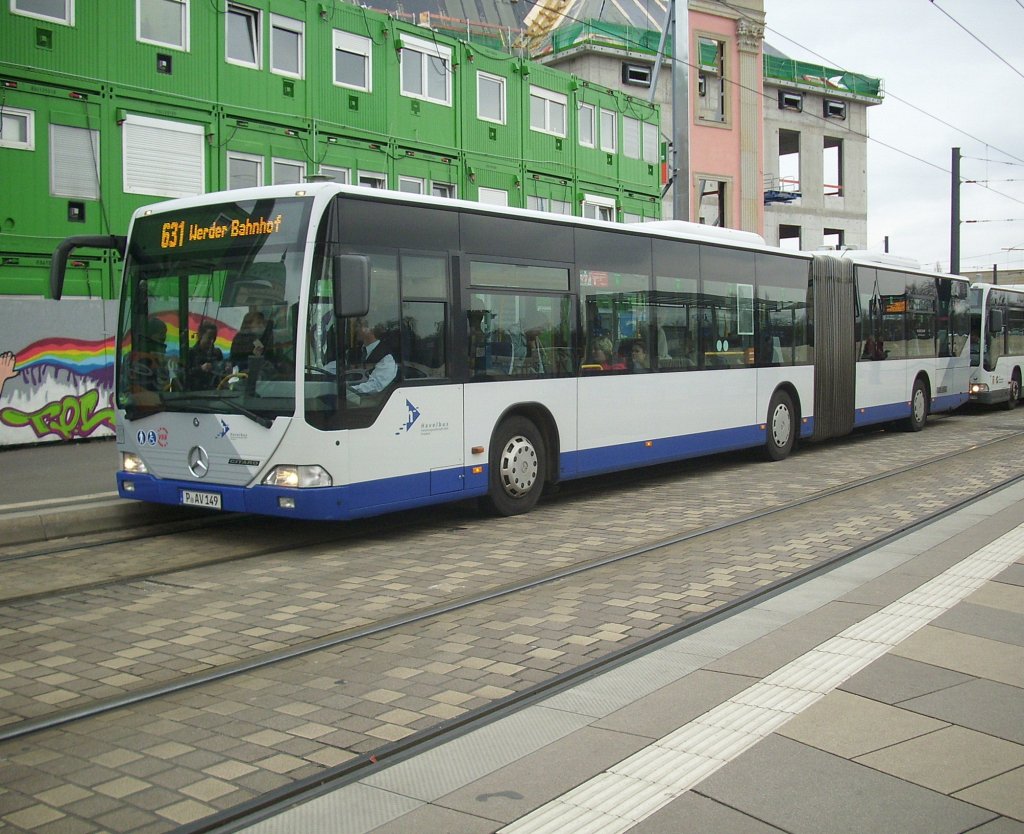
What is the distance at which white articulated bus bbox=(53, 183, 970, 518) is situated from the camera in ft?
28.6

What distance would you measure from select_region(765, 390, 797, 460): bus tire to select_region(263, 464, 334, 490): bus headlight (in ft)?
28.4

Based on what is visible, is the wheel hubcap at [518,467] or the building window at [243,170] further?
the building window at [243,170]

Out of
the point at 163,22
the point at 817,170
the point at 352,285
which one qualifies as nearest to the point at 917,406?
the point at 352,285

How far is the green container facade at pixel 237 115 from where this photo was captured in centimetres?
1916

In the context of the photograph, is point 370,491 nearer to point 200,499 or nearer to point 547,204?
point 200,499

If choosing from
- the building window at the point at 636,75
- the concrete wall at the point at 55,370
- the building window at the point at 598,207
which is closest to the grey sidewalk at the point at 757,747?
the concrete wall at the point at 55,370

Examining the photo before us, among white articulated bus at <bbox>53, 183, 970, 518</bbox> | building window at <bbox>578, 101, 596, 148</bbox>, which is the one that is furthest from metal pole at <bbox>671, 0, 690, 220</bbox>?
building window at <bbox>578, 101, 596, 148</bbox>

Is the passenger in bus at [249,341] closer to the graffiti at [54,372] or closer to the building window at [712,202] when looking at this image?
the graffiti at [54,372]

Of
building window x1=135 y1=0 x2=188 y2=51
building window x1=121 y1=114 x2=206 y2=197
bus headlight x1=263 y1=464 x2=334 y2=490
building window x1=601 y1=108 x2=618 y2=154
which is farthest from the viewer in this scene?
building window x1=601 y1=108 x2=618 y2=154

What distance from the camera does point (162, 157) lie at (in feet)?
69.3

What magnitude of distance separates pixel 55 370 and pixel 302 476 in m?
10.4

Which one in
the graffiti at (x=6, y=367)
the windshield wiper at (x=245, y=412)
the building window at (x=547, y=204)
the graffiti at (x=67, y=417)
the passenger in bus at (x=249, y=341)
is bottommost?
the graffiti at (x=67, y=417)

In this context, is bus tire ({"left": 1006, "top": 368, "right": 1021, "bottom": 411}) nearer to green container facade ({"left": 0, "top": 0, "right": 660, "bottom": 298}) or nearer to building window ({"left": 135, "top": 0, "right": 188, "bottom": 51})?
green container facade ({"left": 0, "top": 0, "right": 660, "bottom": 298})

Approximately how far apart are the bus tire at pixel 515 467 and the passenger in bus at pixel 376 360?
64.0 inches
